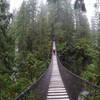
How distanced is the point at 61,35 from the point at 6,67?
22548 mm

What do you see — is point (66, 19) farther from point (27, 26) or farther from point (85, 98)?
point (85, 98)

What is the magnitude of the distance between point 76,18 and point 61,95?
26.8m

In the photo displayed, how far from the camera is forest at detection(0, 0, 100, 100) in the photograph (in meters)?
5.24

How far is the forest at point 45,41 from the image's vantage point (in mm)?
5242

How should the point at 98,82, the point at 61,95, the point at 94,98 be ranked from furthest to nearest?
the point at 98,82 → the point at 61,95 → the point at 94,98

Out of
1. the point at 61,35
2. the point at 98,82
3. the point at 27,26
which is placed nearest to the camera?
the point at 98,82

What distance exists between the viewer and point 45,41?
23.9m

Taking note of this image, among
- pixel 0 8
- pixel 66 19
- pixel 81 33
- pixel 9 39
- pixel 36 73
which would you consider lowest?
pixel 36 73

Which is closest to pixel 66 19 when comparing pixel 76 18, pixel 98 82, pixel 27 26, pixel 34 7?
pixel 76 18

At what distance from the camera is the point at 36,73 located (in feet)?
45.3

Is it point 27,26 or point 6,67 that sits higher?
point 27,26

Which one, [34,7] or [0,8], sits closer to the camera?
[0,8]

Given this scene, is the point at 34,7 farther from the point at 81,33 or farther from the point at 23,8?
the point at 81,33

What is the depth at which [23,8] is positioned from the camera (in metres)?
25.2
